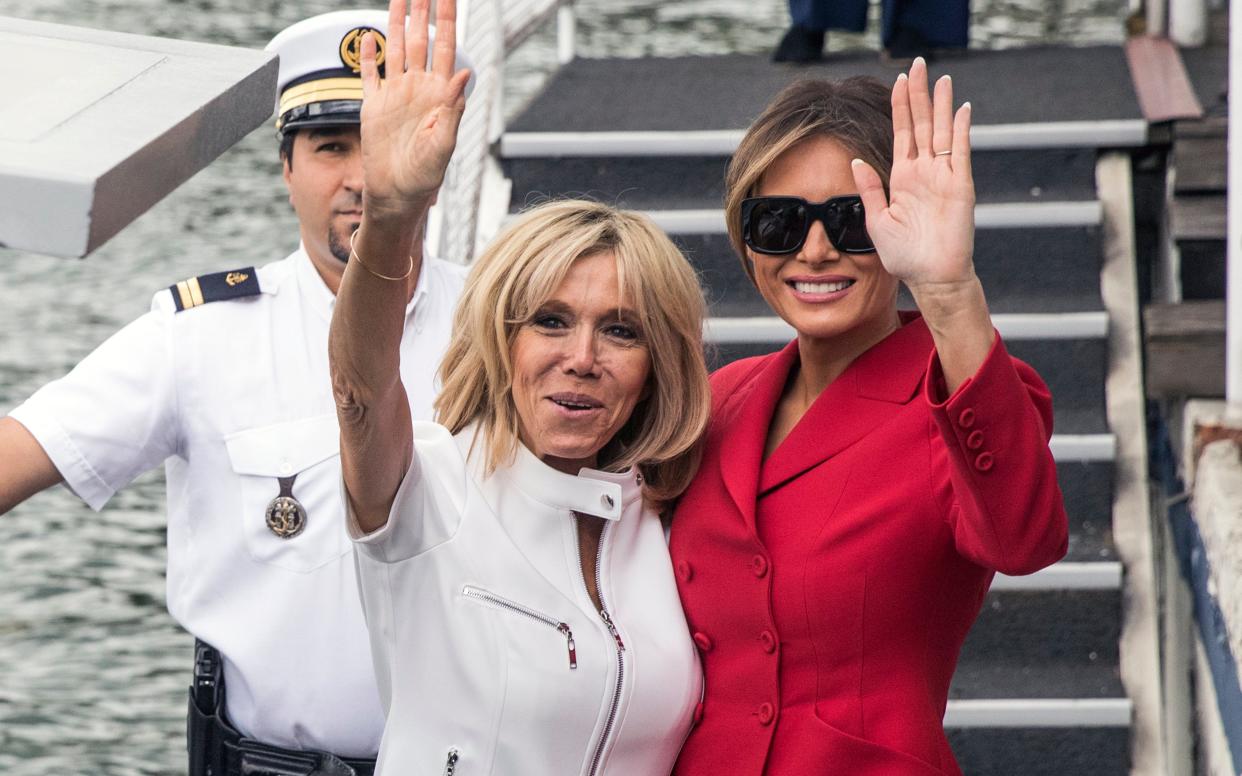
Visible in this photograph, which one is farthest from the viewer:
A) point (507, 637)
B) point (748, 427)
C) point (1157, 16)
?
point (1157, 16)

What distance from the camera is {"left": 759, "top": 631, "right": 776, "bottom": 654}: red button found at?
6.83 ft

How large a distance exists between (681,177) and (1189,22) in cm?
179

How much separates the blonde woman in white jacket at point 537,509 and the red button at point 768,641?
109 millimetres

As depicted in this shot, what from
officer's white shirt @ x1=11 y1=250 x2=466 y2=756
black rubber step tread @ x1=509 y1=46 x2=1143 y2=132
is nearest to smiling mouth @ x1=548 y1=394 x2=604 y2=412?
officer's white shirt @ x1=11 y1=250 x2=466 y2=756

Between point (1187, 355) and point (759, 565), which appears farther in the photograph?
point (1187, 355)

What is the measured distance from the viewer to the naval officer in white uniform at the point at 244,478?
8.25ft

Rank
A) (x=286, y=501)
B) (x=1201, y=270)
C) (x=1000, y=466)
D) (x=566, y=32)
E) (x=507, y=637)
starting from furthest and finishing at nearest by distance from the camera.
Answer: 1. (x=566, y=32)
2. (x=1201, y=270)
3. (x=286, y=501)
4. (x=507, y=637)
5. (x=1000, y=466)

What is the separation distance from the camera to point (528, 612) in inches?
81.5

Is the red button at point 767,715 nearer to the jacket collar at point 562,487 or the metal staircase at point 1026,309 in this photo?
the jacket collar at point 562,487

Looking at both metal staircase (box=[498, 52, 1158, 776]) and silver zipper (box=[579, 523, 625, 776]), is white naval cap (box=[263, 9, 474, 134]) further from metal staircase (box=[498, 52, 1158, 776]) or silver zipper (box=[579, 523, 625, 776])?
metal staircase (box=[498, 52, 1158, 776])

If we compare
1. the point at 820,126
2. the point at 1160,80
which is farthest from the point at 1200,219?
the point at 820,126

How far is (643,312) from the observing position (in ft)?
7.06

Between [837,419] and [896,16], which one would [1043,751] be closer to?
[837,419]

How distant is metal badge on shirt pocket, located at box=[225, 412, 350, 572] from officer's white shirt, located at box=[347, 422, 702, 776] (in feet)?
1.58
